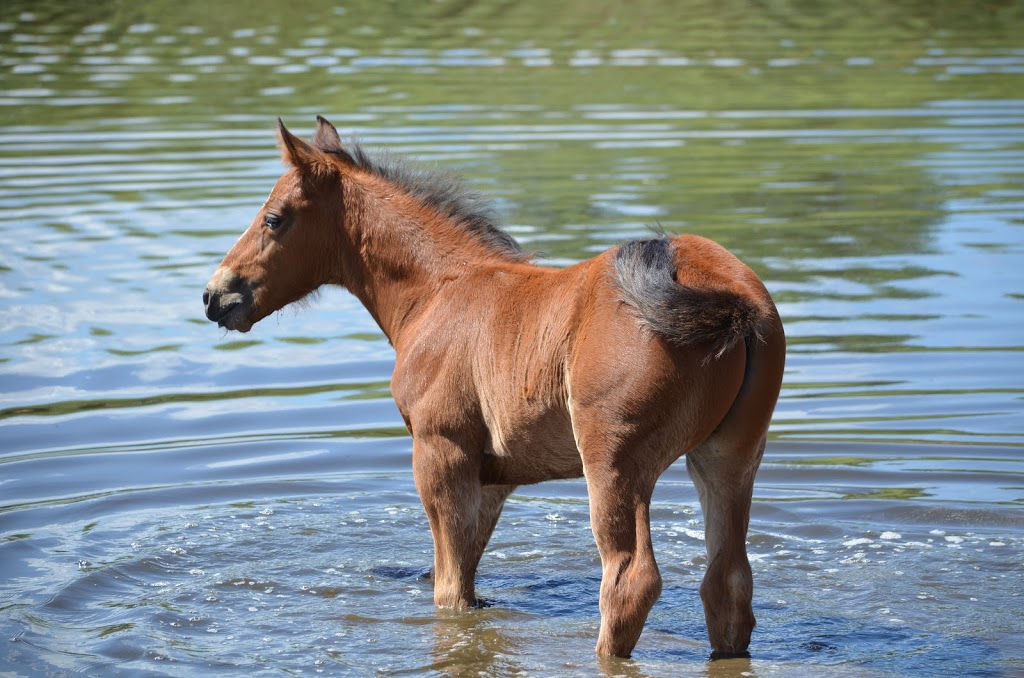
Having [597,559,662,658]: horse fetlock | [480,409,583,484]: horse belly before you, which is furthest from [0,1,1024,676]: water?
[480,409,583,484]: horse belly

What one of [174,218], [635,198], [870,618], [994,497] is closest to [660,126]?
[635,198]

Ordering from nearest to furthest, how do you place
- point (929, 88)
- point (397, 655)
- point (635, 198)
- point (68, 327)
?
point (397, 655) → point (68, 327) → point (635, 198) → point (929, 88)

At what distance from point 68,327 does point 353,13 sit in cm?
1758

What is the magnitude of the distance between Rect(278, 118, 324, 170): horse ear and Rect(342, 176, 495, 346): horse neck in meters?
0.17

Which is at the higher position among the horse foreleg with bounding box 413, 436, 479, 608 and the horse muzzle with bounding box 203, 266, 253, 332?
the horse muzzle with bounding box 203, 266, 253, 332

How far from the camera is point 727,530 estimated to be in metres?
4.80

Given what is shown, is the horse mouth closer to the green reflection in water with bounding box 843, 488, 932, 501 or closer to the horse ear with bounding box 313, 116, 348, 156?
the horse ear with bounding box 313, 116, 348, 156

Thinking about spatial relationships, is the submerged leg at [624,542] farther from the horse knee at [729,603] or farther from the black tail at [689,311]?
the black tail at [689,311]

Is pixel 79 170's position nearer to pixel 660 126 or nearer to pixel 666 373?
pixel 660 126

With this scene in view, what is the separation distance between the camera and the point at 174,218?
13.8 metres

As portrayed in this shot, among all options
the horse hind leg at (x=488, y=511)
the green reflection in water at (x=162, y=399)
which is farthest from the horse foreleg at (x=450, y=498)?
the green reflection in water at (x=162, y=399)

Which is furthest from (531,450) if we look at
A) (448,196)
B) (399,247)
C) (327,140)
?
(327,140)

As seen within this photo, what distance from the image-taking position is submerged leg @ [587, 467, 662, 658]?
4.61m

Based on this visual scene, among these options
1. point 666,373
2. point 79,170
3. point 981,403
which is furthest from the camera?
point 79,170
